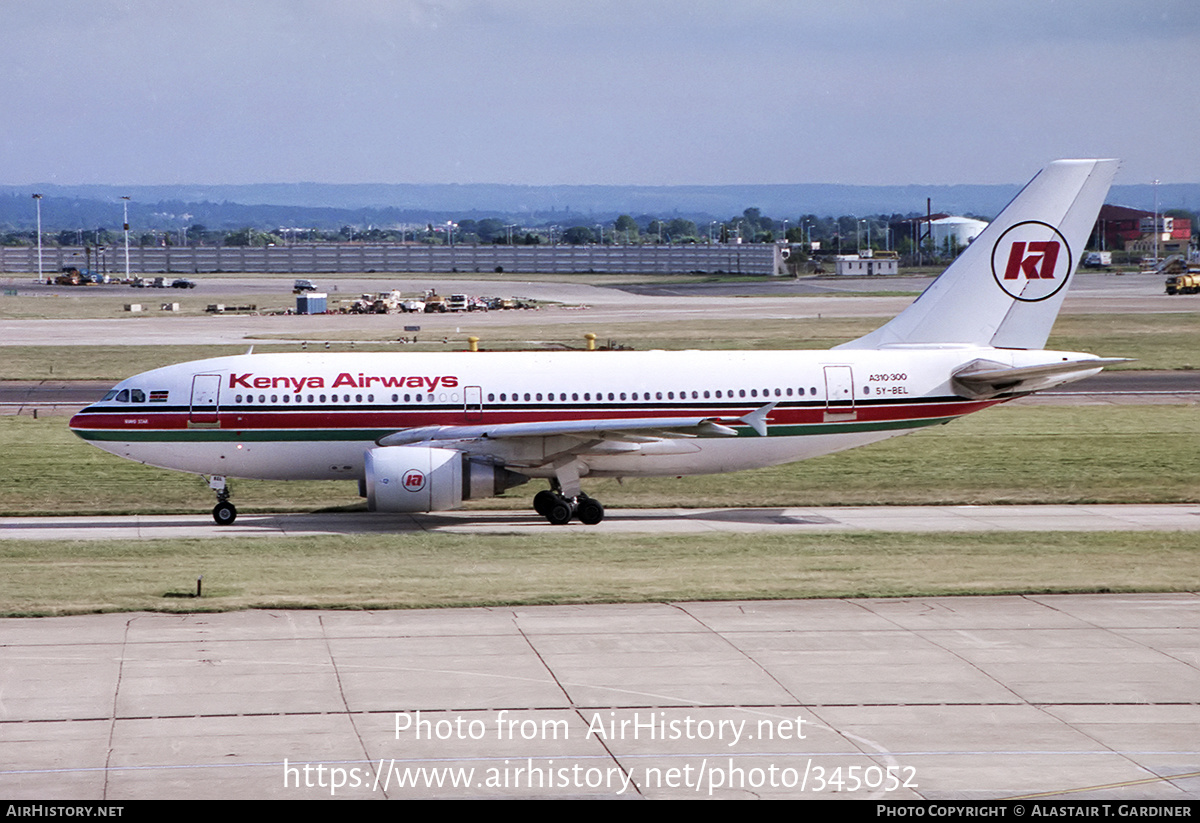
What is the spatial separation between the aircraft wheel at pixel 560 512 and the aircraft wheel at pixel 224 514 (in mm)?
7431

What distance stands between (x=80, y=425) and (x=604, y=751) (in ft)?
70.7

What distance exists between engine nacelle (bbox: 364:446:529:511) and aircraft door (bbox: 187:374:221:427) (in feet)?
12.8

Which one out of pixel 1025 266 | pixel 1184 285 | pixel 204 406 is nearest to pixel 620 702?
pixel 204 406

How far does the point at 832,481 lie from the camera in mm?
39281

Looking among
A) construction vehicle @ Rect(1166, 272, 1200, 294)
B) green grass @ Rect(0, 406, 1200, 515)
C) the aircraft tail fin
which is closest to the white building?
construction vehicle @ Rect(1166, 272, 1200, 294)

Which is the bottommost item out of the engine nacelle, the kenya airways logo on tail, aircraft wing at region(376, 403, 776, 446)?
the engine nacelle

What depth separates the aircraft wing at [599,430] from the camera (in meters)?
32.4

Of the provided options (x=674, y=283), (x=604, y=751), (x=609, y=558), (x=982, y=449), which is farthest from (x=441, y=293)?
(x=604, y=751)

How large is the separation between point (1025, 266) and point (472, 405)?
46.5 feet

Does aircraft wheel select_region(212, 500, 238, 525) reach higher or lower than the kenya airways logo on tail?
lower

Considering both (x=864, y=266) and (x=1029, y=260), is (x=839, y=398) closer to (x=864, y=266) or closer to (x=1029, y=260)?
(x=1029, y=260)

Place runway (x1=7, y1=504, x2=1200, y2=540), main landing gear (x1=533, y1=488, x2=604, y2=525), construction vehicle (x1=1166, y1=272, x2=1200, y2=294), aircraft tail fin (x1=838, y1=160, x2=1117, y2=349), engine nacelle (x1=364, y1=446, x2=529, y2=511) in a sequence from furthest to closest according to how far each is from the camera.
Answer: construction vehicle (x1=1166, y1=272, x2=1200, y2=294) < aircraft tail fin (x1=838, y1=160, x2=1117, y2=349) < main landing gear (x1=533, y1=488, x2=604, y2=525) < runway (x1=7, y1=504, x2=1200, y2=540) < engine nacelle (x1=364, y1=446, x2=529, y2=511)

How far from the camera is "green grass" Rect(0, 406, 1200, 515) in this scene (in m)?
37.0

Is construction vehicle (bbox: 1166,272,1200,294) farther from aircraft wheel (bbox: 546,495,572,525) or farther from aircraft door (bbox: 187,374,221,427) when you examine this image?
aircraft door (bbox: 187,374,221,427)
